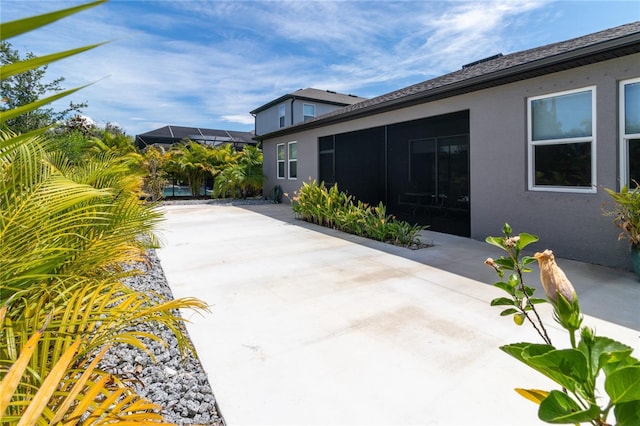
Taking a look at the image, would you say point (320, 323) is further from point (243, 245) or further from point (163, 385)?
point (243, 245)

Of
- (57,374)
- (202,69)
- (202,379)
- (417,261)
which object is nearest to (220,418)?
(202,379)

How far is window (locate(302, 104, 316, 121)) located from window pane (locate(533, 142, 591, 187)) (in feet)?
50.3

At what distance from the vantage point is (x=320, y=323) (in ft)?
10.3

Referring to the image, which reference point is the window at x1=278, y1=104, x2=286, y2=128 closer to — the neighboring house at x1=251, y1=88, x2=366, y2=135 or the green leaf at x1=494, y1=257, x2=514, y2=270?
the neighboring house at x1=251, y1=88, x2=366, y2=135

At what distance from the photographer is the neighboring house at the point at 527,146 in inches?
187

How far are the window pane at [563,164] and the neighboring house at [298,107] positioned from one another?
1492 centimetres

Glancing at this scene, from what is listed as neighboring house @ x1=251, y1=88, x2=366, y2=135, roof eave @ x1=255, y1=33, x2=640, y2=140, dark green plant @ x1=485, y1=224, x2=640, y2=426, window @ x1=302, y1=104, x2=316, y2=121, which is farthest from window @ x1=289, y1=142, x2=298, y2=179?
dark green plant @ x1=485, y1=224, x2=640, y2=426

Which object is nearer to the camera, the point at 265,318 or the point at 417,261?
the point at 265,318

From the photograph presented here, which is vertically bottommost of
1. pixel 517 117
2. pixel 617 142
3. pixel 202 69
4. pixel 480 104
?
pixel 617 142

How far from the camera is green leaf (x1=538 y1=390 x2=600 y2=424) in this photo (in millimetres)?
637

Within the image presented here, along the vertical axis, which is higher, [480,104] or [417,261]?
[480,104]

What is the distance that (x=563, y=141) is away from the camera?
5324 mm

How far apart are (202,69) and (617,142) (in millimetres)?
10959

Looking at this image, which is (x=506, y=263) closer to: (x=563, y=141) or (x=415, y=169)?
(x=563, y=141)
